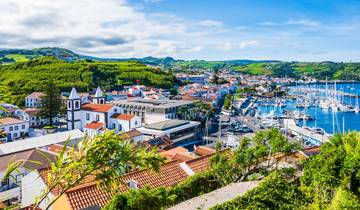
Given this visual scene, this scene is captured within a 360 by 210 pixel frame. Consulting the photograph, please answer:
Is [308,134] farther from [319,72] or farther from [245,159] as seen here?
[319,72]

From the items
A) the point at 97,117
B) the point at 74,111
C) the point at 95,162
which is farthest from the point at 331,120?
the point at 95,162

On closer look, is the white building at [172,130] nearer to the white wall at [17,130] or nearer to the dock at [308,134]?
the white wall at [17,130]

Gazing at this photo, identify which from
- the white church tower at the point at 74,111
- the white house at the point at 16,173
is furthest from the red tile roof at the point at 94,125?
the white house at the point at 16,173

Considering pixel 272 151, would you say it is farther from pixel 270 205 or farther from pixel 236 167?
pixel 270 205

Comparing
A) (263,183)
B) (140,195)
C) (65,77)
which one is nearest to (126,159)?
(140,195)

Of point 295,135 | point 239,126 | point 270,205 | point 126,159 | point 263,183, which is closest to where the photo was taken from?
point 126,159

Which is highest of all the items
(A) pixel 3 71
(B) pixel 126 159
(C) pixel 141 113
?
(A) pixel 3 71
